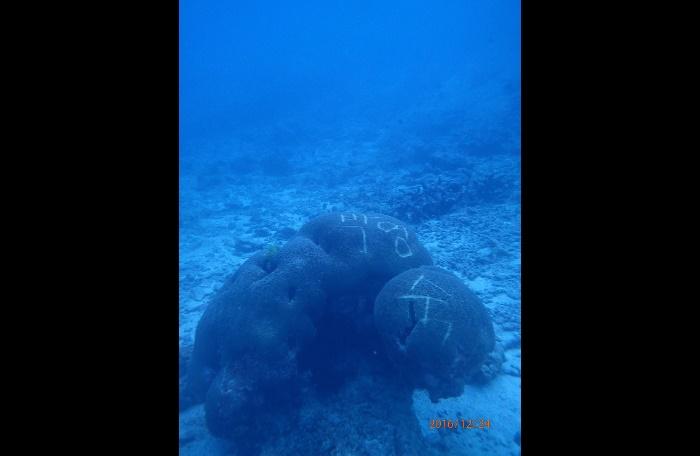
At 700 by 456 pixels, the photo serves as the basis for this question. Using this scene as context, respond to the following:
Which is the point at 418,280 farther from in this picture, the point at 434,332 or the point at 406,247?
the point at 406,247

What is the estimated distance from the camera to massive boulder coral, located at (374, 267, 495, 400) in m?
6.21

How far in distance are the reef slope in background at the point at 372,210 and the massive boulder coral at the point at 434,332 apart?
2.14 ft

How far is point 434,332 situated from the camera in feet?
20.4

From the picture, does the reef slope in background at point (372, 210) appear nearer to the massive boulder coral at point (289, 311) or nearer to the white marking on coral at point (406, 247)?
the massive boulder coral at point (289, 311)

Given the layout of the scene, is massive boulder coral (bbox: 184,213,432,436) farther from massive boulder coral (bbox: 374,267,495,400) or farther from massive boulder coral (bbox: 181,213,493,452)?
massive boulder coral (bbox: 374,267,495,400)

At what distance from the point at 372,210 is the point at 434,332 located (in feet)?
32.0

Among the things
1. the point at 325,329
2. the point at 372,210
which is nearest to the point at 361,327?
the point at 325,329

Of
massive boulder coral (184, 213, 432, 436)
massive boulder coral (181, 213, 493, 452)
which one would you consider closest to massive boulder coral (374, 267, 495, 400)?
massive boulder coral (181, 213, 493, 452)

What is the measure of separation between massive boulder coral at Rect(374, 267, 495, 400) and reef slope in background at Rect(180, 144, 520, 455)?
0.65 meters
